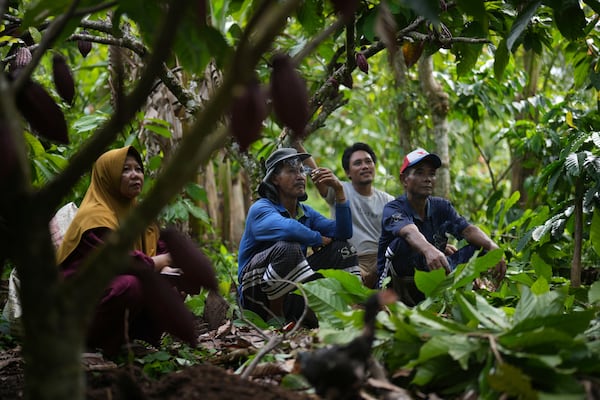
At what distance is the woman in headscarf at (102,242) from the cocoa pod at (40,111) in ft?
2.67

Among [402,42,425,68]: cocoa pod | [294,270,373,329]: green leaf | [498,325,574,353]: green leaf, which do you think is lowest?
[498,325,574,353]: green leaf

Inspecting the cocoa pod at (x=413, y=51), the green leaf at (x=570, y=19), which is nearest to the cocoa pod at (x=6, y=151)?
the green leaf at (x=570, y=19)

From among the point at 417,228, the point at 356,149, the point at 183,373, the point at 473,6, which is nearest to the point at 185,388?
the point at 183,373

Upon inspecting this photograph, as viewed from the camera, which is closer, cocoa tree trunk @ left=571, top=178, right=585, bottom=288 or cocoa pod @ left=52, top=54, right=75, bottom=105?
cocoa pod @ left=52, top=54, right=75, bottom=105

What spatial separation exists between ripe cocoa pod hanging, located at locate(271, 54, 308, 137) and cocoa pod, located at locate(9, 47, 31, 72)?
1317 millimetres

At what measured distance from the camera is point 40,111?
58.0 inches

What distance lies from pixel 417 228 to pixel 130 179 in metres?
1.47

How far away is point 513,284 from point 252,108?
2.20m

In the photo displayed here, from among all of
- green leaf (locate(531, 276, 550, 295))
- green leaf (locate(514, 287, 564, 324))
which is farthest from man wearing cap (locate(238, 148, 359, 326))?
green leaf (locate(514, 287, 564, 324))

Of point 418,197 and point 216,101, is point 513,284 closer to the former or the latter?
point 418,197

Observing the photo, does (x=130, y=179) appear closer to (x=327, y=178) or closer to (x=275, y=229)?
(x=275, y=229)

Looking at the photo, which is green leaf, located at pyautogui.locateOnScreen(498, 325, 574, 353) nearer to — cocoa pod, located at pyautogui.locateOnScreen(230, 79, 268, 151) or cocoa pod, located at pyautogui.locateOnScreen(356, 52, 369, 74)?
cocoa pod, located at pyautogui.locateOnScreen(230, 79, 268, 151)

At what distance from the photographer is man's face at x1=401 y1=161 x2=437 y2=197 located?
3.50 m

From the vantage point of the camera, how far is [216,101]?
45.2 inches
